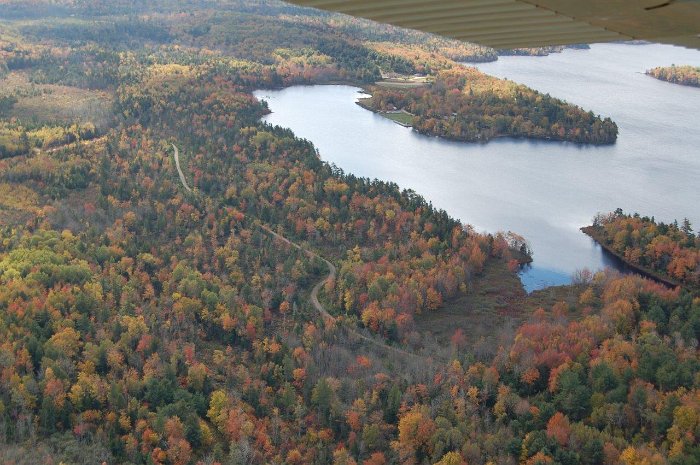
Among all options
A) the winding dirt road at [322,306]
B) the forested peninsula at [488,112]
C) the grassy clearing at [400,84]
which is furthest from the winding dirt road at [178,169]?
the grassy clearing at [400,84]

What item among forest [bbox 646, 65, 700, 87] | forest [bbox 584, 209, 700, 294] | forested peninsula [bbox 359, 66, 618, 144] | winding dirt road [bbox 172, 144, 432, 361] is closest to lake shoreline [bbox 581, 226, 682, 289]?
forest [bbox 584, 209, 700, 294]

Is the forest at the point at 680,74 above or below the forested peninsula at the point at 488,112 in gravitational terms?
above

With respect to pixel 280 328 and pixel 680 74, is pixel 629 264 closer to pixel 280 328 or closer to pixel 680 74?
pixel 280 328

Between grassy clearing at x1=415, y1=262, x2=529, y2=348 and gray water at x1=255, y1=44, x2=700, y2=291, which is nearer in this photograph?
grassy clearing at x1=415, y1=262, x2=529, y2=348

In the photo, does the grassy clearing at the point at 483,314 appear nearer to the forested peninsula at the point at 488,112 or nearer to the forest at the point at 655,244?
the forest at the point at 655,244

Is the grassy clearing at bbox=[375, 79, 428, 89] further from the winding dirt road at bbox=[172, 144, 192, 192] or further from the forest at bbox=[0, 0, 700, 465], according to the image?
the winding dirt road at bbox=[172, 144, 192, 192]

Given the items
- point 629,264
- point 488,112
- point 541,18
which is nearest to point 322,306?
point 629,264
